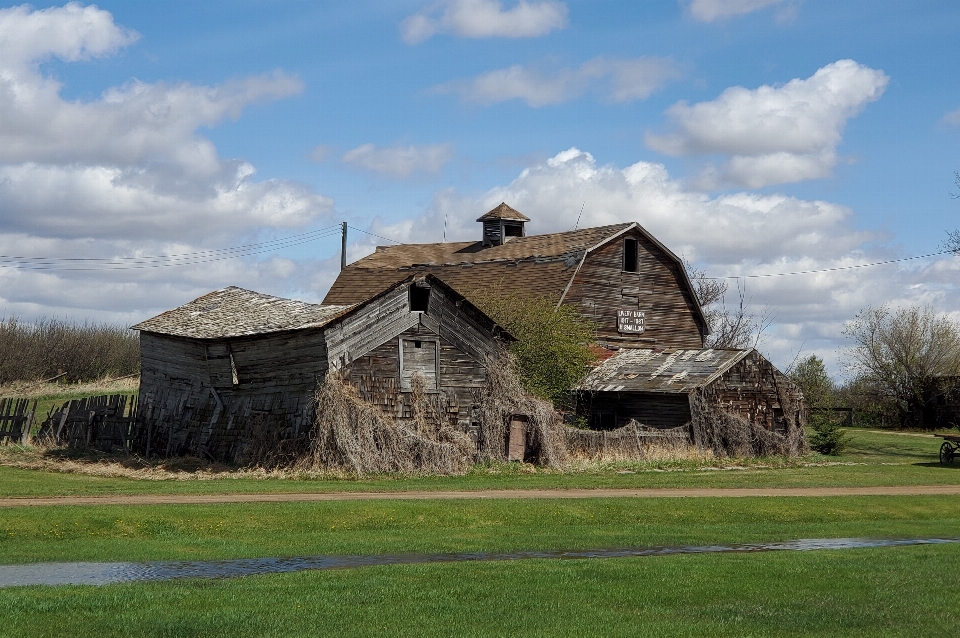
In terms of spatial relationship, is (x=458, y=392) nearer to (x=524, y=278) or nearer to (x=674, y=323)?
(x=524, y=278)

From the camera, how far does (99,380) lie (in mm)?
78562

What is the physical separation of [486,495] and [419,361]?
33.0 ft

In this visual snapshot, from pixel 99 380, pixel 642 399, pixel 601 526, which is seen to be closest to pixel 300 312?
pixel 642 399

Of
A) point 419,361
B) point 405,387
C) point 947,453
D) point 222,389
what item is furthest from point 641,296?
point 222,389

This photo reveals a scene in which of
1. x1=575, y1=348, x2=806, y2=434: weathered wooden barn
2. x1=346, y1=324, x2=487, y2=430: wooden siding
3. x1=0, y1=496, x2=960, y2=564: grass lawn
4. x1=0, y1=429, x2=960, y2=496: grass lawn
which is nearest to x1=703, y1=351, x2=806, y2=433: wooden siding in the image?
x1=575, y1=348, x2=806, y2=434: weathered wooden barn

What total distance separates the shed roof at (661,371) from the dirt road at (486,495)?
1248cm

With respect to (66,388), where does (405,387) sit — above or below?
below

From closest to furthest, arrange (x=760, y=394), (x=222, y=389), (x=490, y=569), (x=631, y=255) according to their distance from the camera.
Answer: (x=490, y=569) → (x=222, y=389) → (x=760, y=394) → (x=631, y=255)

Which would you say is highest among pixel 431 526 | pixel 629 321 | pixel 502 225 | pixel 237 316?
pixel 502 225

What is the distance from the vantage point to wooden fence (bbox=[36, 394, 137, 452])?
139ft

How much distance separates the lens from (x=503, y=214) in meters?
64.9

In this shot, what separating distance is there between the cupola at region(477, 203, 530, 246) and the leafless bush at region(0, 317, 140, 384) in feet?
111

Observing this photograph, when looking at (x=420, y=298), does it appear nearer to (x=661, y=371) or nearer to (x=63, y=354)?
(x=661, y=371)

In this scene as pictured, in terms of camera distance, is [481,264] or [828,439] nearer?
[828,439]
